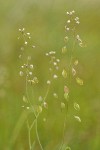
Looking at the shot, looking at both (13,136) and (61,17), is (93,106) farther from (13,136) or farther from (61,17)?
(61,17)

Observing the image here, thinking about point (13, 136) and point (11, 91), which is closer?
point (13, 136)

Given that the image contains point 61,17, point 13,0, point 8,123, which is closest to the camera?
point 8,123

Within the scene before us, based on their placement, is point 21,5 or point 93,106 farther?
point 21,5

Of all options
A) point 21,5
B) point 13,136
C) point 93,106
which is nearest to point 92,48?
point 21,5

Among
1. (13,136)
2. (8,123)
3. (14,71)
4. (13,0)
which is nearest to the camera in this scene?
(13,136)

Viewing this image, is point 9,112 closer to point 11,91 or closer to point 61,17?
point 11,91

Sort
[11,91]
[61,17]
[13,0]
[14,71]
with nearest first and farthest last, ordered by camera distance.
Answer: [11,91] → [14,71] → [61,17] → [13,0]

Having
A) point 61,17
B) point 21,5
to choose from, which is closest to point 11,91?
point 21,5
